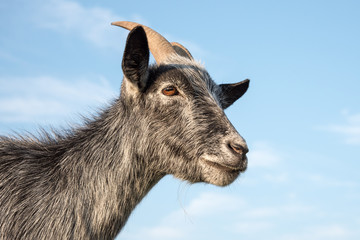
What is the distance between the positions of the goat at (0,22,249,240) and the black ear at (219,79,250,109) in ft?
4.17

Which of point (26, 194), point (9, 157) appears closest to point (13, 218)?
point (26, 194)

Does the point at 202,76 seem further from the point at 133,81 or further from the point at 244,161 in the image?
the point at 244,161

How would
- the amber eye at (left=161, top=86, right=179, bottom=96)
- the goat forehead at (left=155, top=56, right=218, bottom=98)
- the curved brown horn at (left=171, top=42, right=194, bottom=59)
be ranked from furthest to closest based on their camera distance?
the curved brown horn at (left=171, top=42, right=194, bottom=59), the goat forehead at (left=155, top=56, right=218, bottom=98), the amber eye at (left=161, top=86, right=179, bottom=96)

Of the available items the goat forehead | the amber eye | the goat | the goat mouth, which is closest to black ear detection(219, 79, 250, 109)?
the goat forehead

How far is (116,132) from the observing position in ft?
21.2

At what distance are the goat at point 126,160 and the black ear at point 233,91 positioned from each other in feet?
4.17

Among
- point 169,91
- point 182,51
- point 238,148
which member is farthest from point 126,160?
point 182,51

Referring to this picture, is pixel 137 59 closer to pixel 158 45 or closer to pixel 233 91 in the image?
pixel 158 45

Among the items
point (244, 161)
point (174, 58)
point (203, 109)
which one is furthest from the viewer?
point (174, 58)

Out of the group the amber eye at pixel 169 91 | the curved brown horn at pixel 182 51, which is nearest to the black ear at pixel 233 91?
the curved brown horn at pixel 182 51

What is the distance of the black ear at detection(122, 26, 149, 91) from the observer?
6008 mm

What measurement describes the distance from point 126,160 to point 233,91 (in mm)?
2594

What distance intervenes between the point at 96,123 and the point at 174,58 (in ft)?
4.95

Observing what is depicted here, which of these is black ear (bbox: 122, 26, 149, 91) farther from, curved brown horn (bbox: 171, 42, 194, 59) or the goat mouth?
curved brown horn (bbox: 171, 42, 194, 59)
